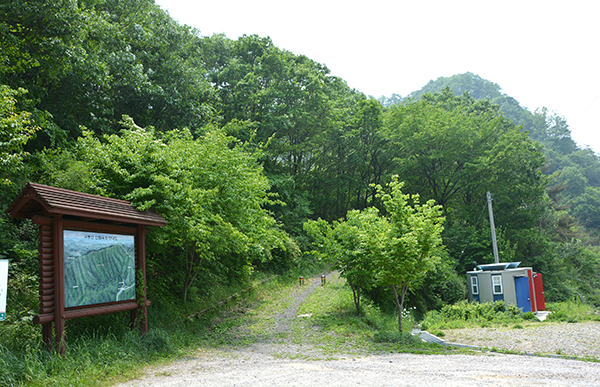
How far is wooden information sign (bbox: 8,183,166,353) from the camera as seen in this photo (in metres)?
6.84

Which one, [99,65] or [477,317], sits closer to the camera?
[99,65]

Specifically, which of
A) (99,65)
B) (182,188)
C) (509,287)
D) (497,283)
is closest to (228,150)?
(182,188)

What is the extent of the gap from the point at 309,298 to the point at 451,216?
17.4 metres

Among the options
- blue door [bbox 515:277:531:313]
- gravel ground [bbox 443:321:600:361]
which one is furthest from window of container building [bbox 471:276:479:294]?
gravel ground [bbox 443:321:600:361]

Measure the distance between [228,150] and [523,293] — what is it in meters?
15.4

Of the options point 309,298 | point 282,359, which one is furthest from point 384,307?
point 282,359

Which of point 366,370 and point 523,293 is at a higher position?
point 366,370

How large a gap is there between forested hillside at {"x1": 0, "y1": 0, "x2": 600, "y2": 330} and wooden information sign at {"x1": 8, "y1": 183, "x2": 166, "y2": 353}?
33.7 inches

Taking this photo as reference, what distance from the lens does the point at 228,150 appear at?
12141mm

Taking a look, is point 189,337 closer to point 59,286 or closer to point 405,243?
point 59,286

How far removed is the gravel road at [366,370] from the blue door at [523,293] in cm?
1005

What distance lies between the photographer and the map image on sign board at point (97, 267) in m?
7.25

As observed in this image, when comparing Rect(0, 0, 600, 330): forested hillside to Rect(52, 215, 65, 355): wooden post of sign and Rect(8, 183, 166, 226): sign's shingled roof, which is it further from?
Rect(52, 215, 65, 355): wooden post of sign

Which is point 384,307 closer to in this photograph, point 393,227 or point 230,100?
point 393,227
